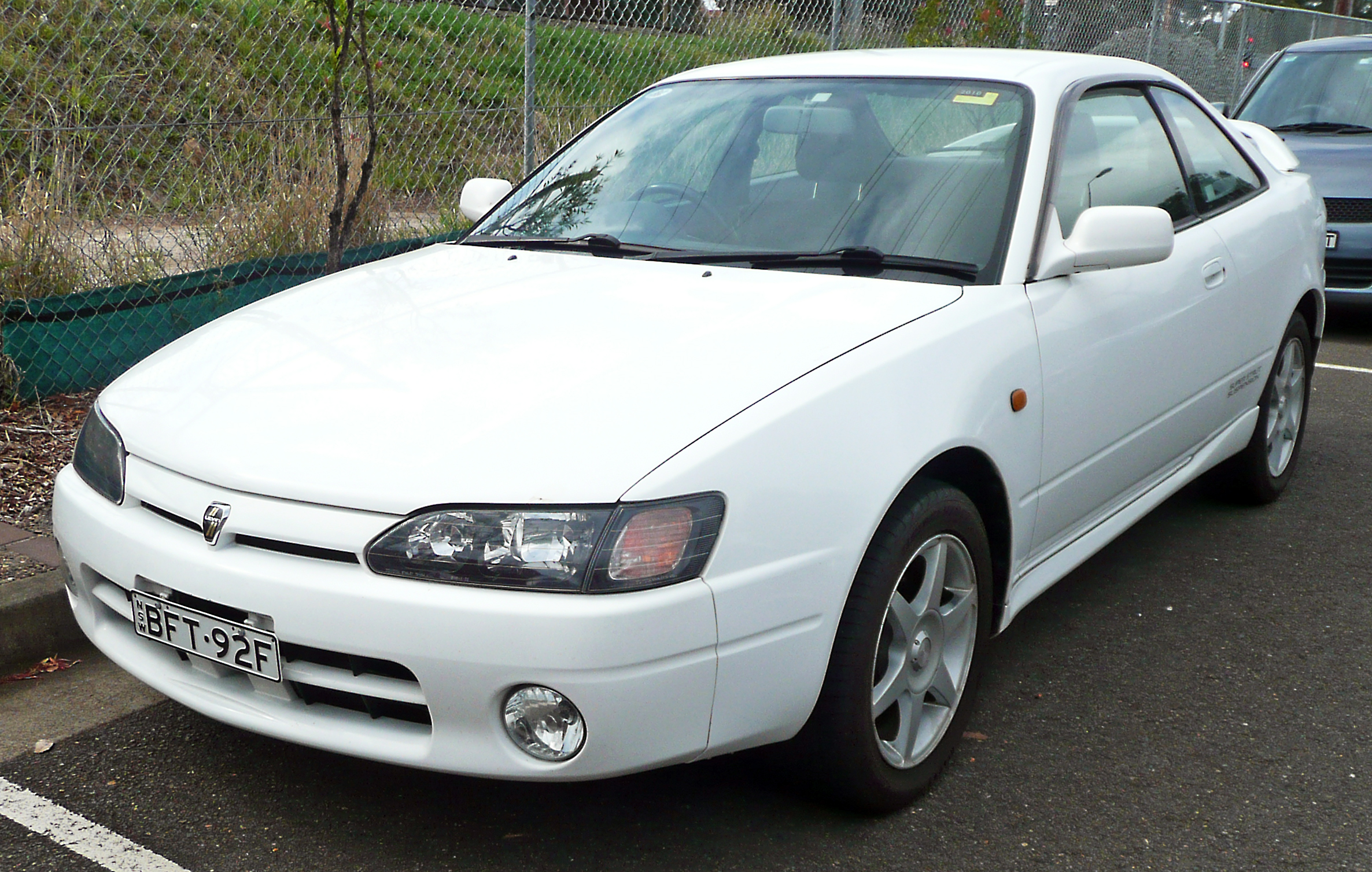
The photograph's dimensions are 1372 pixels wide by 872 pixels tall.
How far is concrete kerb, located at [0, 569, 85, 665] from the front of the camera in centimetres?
316

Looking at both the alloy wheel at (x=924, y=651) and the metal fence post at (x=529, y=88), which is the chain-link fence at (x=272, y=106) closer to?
the metal fence post at (x=529, y=88)

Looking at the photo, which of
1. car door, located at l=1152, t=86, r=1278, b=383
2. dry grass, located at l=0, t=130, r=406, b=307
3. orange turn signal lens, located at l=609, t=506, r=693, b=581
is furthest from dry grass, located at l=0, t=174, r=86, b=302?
car door, located at l=1152, t=86, r=1278, b=383

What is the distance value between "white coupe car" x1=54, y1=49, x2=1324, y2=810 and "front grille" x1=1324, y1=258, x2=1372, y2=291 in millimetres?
4595

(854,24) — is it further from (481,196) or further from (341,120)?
(481,196)

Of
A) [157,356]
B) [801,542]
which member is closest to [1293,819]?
[801,542]

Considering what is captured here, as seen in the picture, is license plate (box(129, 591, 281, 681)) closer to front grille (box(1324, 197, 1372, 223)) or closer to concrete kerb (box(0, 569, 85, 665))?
concrete kerb (box(0, 569, 85, 665))

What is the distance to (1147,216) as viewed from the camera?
2895mm

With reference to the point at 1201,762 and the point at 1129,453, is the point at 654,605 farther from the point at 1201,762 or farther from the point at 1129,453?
the point at 1129,453

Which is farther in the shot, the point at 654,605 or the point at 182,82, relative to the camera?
the point at 182,82

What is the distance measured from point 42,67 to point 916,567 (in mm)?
8144

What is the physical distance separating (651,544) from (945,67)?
1.96 m

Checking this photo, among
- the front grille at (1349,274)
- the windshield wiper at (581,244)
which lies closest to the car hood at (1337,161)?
the front grille at (1349,274)

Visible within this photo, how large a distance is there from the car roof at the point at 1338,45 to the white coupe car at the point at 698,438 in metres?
6.08

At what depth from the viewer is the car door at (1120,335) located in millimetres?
2922
